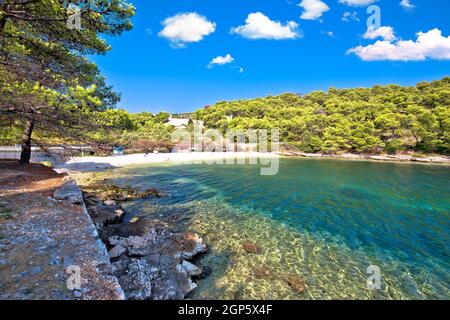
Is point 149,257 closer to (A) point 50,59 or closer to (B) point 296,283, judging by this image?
(B) point 296,283

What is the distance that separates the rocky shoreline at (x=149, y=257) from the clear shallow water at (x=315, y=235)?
0.59 metres

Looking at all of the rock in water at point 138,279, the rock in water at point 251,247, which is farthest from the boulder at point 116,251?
the rock in water at point 251,247

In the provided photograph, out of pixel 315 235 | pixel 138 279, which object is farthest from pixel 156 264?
pixel 315 235

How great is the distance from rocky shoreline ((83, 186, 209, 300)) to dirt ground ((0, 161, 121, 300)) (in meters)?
0.56

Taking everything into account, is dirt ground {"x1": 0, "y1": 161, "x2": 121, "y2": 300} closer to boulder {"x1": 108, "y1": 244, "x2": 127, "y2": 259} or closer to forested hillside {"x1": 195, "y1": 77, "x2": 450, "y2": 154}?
boulder {"x1": 108, "y1": 244, "x2": 127, "y2": 259}

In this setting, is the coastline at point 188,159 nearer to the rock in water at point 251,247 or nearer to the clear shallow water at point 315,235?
the clear shallow water at point 315,235

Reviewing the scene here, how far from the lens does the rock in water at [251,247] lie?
26.2 feet

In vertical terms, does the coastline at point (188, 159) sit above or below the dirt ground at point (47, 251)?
above

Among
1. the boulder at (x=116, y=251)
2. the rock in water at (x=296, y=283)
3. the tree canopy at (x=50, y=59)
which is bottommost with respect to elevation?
the rock in water at (x=296, y=283)

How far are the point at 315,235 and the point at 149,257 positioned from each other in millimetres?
7274

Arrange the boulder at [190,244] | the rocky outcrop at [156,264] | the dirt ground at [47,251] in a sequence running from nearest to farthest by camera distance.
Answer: the dirt ground at [47,251], the rocky outcrop at [156,264], the boulder at [190,244]

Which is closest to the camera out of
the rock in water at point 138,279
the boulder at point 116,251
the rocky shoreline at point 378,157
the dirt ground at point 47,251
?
the dirt ground at point 47,251

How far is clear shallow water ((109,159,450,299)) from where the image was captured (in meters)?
6.16

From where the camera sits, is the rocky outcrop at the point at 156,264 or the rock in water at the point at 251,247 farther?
the rock in water at the point at 251,247
